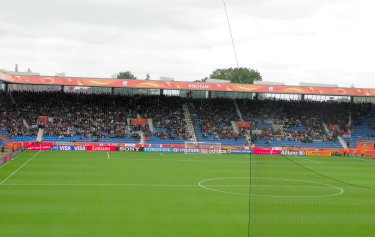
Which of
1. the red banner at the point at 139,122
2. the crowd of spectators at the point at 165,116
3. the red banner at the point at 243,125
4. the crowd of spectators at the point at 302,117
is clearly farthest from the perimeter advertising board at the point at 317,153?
the red banner at the point at 139,122

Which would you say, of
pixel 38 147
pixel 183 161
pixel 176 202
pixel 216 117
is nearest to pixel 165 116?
pixel 216 117

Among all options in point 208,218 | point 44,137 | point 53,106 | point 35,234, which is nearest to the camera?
point 35,234

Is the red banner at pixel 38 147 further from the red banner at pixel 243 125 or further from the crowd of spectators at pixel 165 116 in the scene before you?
the red banner at pixel 243 125

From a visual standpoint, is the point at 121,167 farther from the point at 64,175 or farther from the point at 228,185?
the point at 228,185

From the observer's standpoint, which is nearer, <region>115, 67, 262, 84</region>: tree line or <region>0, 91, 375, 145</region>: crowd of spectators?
<region>0, 91, 375, 145</region>: crowd of spectators

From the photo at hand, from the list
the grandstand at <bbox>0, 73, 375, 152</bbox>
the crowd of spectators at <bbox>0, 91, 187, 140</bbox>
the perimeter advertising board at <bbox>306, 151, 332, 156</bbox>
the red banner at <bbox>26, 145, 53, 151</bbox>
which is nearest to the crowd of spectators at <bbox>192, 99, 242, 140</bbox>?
the grandstand at <bbox>0, 73, 375, 152</bbox>

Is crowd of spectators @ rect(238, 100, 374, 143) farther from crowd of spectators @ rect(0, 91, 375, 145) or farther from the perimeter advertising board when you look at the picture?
the perimeter advertising board

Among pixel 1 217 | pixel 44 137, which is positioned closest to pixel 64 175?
pixel 1 217

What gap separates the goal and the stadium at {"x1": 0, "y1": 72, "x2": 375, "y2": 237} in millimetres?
187

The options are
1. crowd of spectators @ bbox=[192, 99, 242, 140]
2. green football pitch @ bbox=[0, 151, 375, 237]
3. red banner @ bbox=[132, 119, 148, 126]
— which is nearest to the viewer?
green football pitch @ bbox=[0, 151, 375, 237]

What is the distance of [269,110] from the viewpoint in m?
65.8

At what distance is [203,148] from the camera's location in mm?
53969

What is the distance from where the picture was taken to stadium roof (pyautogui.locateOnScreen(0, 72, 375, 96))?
54.2 metres

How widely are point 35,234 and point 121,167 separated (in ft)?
67.8
